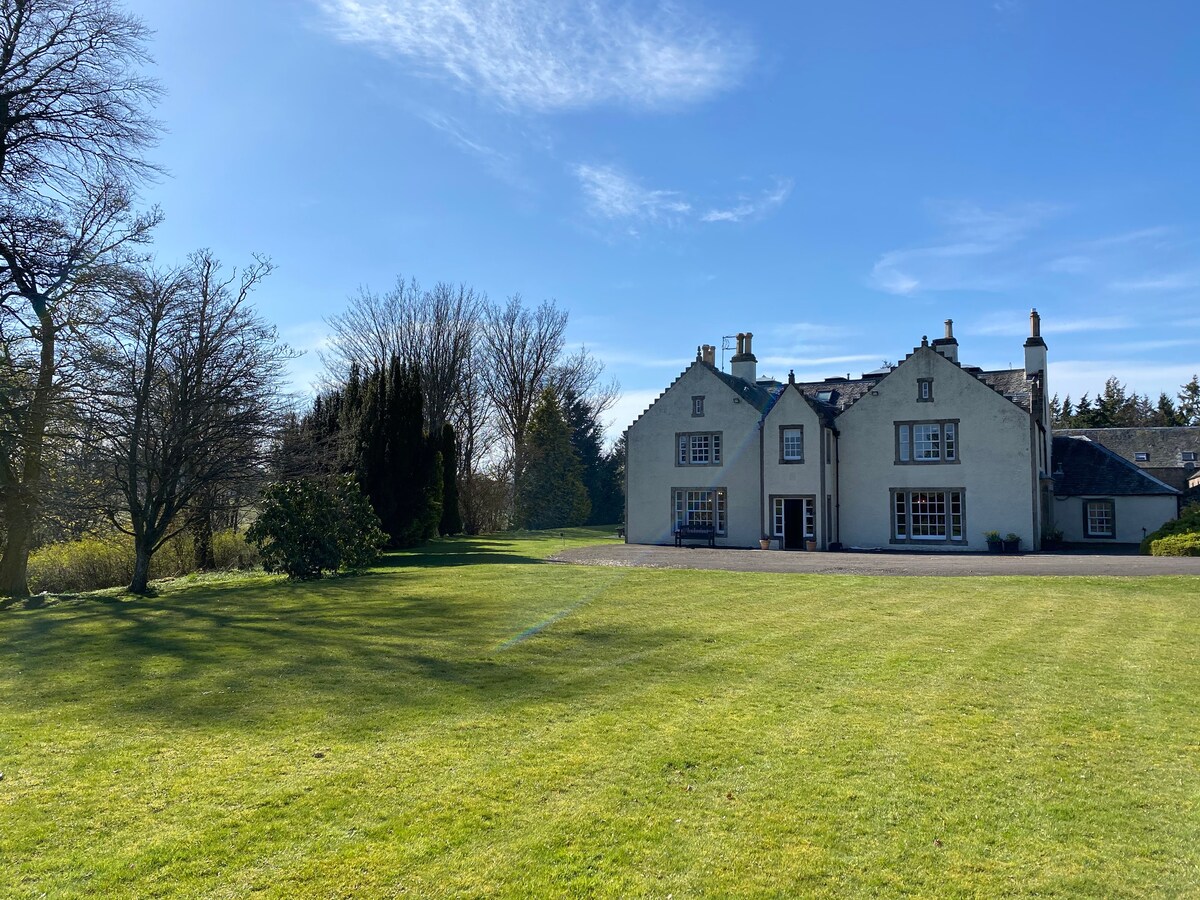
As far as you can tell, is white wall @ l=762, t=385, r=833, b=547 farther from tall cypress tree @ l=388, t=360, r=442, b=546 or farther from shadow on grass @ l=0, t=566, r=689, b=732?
shadow on grass @ l=0, t=566, r=689, b=732

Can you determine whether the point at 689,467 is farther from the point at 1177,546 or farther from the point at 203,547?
the point at 203,547

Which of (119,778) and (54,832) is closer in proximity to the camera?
(54,832)

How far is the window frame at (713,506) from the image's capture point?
3603cm

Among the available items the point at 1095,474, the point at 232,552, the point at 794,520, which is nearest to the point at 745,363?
the point at 794,520

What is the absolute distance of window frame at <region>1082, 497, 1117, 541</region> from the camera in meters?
34.0

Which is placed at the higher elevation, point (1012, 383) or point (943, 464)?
point (1012, 383)

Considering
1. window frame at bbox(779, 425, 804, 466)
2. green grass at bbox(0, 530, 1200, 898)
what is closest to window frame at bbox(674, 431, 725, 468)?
window frame at bbox(779, 425, 804, 466)

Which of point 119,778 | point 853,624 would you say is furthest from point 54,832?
point 853,624

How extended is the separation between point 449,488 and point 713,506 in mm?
14802

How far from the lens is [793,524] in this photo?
33.8 meters

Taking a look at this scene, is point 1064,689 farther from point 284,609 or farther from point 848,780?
point 284,609

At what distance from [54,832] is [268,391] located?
17.6 metres

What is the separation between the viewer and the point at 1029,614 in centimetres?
1390

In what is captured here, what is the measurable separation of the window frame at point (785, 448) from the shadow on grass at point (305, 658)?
19.7 metres
